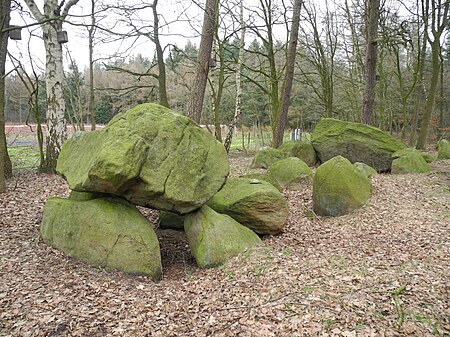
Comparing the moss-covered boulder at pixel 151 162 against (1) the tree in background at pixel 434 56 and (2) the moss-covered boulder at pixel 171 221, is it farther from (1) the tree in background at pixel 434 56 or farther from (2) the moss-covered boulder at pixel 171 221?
(1) the tree in background at pixel 434 56

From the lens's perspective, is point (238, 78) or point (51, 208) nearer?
point (51, 208)

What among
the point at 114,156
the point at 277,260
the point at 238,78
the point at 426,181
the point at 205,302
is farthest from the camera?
the point at 238,78

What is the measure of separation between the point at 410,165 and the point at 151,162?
8824 millimetres

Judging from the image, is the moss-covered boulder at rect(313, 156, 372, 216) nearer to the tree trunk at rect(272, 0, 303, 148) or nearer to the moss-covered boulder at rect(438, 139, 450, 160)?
the tree trunk at rect(272, 0, 303, 148)

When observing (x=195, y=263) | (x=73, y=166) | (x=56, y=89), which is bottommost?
(x=195, y=263)

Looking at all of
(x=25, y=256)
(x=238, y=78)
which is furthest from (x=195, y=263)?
(x=238, y=78)

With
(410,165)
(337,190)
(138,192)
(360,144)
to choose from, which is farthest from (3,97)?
(410,165)

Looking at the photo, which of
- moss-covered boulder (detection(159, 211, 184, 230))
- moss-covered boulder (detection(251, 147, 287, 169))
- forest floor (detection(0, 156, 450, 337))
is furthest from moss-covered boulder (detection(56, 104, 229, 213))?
moss-covered boulder (detection(251, 147, 287, 169))

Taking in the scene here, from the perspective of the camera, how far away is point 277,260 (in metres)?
5.92

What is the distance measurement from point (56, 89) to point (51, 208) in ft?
18.5

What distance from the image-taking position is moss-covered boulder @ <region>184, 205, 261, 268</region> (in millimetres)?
6215

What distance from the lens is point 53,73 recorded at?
10.7 metres

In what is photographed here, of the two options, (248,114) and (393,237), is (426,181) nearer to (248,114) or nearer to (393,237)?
(393,237)

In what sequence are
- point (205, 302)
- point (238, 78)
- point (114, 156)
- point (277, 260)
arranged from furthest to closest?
point (238, 78), point (277, 260), point (114, 156), point (205, 302)
